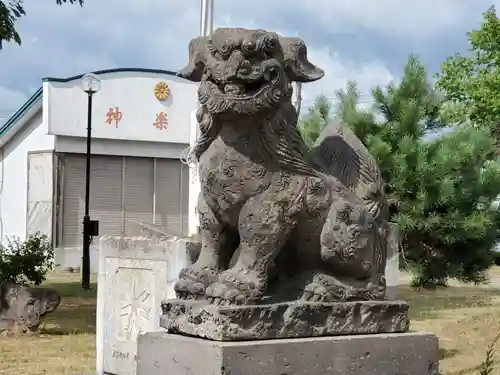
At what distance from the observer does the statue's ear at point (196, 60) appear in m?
3.86

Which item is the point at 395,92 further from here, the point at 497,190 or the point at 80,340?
the point at 80,340

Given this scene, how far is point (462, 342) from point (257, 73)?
6.41 meters

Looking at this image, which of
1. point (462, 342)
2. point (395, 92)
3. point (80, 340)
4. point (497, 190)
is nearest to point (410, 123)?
point (395, 92)

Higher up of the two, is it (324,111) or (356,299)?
(324,111)

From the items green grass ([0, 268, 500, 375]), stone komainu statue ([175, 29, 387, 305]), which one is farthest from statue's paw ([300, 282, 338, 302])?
green grass ([0, 268, 500, 375])

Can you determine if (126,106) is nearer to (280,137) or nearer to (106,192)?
(106,192)

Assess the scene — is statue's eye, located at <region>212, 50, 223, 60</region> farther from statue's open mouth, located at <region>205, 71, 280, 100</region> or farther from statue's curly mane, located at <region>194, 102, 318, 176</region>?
statue's curly mane, located at <region>194, 102, 318, 176</region>

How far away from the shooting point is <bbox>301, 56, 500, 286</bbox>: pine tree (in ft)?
37.1

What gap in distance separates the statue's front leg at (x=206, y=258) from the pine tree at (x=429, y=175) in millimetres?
7061

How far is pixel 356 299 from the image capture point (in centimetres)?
405

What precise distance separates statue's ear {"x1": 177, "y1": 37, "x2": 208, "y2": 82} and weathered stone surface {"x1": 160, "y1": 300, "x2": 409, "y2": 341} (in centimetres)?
104

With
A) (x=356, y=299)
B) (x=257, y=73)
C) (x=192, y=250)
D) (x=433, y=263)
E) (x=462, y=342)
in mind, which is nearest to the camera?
(x=257, y=73)

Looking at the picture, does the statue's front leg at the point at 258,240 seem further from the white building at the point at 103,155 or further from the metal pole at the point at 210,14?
the white building at the point at 103,155

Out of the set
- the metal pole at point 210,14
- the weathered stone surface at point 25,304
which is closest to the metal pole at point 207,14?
the metal pole at point 210,14
